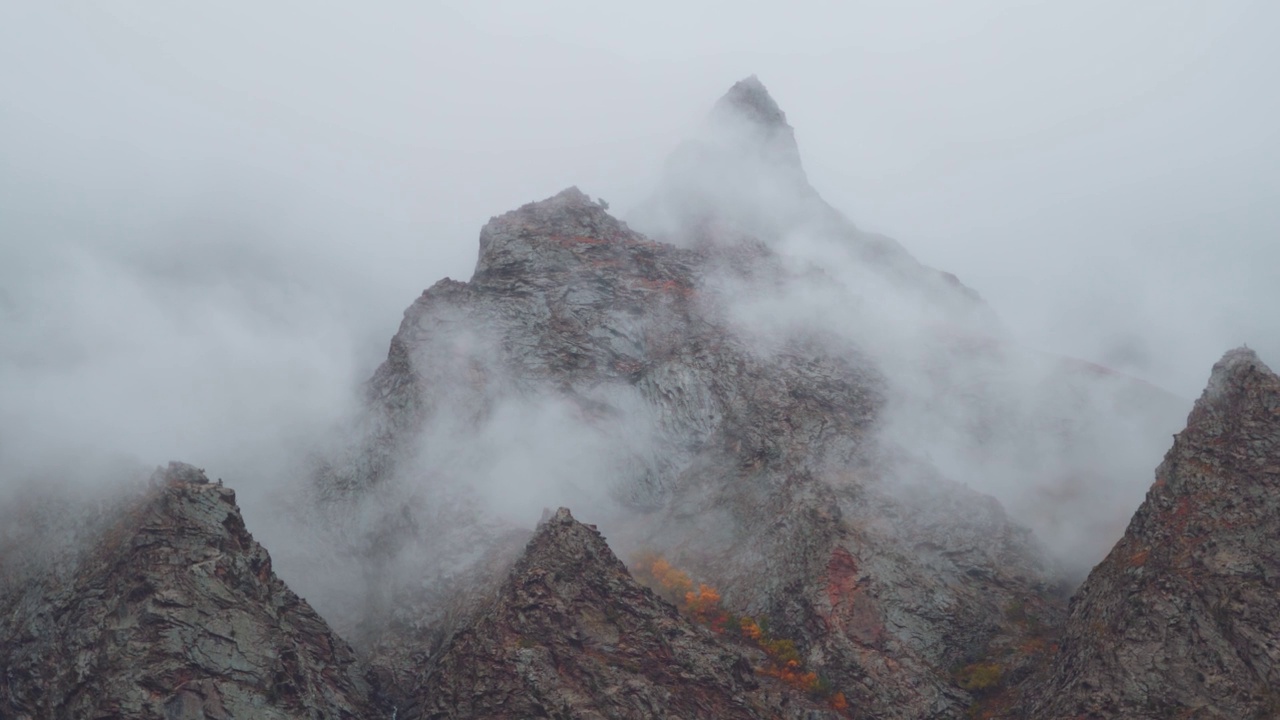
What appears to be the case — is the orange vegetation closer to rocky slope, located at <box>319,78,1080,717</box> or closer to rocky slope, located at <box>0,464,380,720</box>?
rocky slope, located at <box>319,78,1080,717</box>

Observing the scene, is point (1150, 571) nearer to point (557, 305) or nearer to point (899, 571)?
point (899, 571)

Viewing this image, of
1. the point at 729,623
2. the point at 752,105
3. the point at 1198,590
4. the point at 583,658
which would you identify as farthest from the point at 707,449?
the point at 752,105

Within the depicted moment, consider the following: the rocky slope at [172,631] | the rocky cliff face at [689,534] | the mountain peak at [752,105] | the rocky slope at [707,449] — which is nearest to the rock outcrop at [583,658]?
the rocky cliff face at [689,534]

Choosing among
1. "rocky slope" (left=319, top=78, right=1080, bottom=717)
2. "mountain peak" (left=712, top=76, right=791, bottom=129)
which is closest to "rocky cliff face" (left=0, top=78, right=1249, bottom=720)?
"rocky slope" (left=319, top=78, right=1080, bottom=717)

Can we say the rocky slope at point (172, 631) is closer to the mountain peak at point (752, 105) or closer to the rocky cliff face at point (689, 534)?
the rocky cliff face at point (689, 534)

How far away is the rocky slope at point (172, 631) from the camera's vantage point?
4856 cm

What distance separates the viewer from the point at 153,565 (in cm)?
5278

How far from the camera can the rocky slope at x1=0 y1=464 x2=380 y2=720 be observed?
48.6 m

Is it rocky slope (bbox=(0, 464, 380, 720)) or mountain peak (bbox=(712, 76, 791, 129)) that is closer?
rocky slope (bbox=(0, 464, 380, 720))

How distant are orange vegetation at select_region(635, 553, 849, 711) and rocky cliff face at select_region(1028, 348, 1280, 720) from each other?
1293cm

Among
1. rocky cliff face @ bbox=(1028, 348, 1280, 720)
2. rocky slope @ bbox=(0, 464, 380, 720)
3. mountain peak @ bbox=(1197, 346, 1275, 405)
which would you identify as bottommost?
rocky slope @ bbox=(0, 464, 380, 720)

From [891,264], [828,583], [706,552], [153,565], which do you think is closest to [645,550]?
[706,552]

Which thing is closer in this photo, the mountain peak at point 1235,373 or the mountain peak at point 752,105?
the mountain peak at point 1235,373

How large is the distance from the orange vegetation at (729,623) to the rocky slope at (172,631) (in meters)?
21.6
